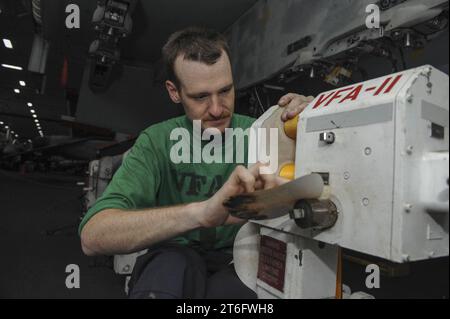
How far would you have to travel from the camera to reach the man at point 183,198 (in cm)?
58

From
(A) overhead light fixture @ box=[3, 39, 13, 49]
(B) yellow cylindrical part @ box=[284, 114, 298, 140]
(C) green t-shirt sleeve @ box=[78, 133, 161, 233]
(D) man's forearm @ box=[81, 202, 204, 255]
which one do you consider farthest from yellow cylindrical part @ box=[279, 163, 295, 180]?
(A) overhead light fixture @ box=[3, 39, 13, 49]

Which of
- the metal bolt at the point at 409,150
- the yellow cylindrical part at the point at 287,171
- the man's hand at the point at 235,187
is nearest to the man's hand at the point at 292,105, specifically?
the yellow cylindrical part at the point at 287,171

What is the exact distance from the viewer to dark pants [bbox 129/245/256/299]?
21.2 inches

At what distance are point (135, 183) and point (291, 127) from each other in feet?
1.39

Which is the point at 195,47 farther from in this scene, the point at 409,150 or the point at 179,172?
the point at 409,150

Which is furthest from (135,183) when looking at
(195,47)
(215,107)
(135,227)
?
(195,47)

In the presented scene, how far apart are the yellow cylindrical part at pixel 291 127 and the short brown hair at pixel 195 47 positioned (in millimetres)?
298

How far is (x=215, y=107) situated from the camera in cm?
91

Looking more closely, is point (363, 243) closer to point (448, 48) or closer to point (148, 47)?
point (448, 48)

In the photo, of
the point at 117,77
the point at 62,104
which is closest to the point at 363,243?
the point at 117,77

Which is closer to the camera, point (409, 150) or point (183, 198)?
point (409, 150)

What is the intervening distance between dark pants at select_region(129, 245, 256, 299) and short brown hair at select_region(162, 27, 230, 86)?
53 centimetres

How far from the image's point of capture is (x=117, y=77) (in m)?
4.07

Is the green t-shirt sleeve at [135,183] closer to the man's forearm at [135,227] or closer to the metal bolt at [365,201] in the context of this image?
the man's forearm at [135,227]
